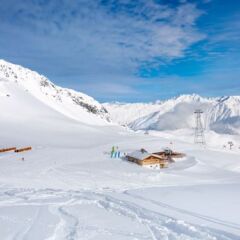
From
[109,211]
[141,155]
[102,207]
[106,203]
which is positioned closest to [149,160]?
[141,155]

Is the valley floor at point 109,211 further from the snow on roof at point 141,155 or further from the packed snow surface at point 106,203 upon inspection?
the snow on roof at point 141,155

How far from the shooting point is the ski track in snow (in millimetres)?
16219

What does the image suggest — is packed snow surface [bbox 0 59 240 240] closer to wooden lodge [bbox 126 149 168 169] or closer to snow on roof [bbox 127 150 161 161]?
wooden lodge [bbox 126 149 168 169]

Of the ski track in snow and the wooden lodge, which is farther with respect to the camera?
the wooden lodge

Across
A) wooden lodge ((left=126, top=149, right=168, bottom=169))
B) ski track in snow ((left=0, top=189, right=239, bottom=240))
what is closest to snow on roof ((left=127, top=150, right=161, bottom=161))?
wooden lodge ((left=126, top=149, right=168, bottom=169))

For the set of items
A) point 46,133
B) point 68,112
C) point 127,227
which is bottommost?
point 127,227

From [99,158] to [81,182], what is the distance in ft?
73.6

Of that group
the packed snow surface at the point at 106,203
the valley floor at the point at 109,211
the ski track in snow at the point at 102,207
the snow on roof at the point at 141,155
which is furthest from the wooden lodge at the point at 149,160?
the ski track in snow at the point at 102,207

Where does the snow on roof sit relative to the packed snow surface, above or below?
above

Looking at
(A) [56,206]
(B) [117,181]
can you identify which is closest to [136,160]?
(B) [117,181]

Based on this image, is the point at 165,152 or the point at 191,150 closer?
the point at 165,152

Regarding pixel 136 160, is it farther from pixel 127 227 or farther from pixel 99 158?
pixel 127 227

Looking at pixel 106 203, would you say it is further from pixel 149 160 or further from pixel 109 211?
pixel 149 160

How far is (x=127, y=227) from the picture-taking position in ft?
58.6
